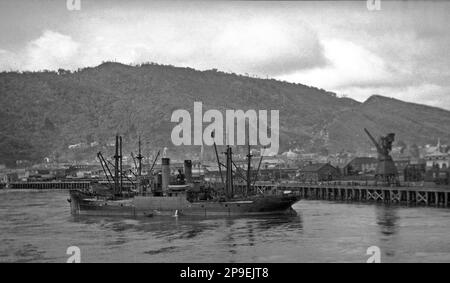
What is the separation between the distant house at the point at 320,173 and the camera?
104 m

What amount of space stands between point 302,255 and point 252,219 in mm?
21338

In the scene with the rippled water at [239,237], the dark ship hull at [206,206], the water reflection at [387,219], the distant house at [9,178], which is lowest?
the rippled water at [239,237]

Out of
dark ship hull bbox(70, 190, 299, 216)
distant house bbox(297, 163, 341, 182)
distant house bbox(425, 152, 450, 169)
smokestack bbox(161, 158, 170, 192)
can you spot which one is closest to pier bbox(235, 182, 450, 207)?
dark ship hull bbox(70, 190, 299, 216)

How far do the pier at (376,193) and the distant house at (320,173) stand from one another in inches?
427

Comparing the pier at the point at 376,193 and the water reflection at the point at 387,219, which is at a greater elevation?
the pier at the point at 376,193

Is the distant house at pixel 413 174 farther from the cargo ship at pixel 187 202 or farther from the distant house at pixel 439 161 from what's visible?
the cargo ship at pixel 187 202

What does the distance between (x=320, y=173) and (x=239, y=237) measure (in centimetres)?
6658

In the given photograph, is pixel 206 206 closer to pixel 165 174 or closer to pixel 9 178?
pixel 165 174

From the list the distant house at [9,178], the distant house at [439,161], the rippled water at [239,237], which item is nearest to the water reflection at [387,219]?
the rippled water at [239,237]

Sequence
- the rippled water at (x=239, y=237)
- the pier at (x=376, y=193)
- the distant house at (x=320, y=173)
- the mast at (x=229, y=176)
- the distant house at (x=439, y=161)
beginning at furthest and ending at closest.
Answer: the distant house at (x=320, y=173) → the distant house at (x=439, y=161) → the pier at (x=376, y=193) → the mast at (x=229, y=176) → the rippled water at (x=239, y=237)

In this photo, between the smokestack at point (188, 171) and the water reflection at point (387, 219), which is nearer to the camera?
the water reflection at point (387, 219)

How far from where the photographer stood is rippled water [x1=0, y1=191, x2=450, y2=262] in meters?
33.5

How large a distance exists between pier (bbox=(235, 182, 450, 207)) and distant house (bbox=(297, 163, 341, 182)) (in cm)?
1084
